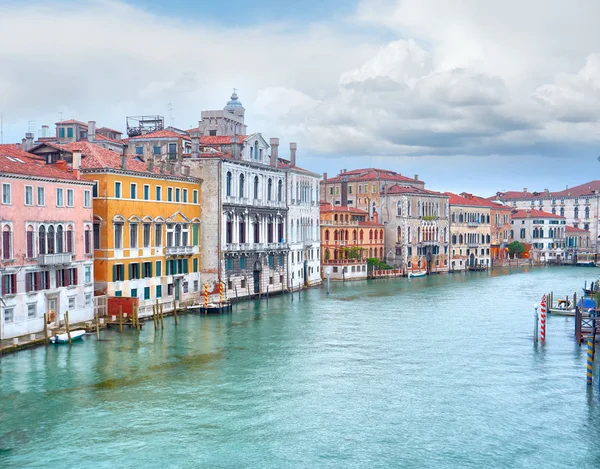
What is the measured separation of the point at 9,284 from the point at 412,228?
46105 millimetres

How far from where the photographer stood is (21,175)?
27.5 m

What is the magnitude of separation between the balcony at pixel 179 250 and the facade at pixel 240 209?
1879 mm

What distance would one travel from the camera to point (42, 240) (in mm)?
28703

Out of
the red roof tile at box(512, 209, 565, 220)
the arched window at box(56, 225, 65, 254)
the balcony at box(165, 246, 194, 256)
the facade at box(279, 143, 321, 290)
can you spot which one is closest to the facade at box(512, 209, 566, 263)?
the red roof tile at box(512, 209, 565, 220)

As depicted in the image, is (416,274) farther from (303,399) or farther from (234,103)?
(303,399)

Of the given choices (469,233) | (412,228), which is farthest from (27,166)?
(469,233)

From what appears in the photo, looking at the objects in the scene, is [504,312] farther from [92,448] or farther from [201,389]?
[92,448]

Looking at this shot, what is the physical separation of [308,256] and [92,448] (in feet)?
123

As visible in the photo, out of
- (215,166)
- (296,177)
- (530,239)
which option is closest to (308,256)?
(296,177)

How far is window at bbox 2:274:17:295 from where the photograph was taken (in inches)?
1046

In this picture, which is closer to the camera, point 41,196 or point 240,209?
point 41,196

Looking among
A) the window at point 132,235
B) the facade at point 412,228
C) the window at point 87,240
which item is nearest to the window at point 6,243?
the window at point 87,240

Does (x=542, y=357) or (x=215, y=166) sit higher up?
(x=215, y=166)

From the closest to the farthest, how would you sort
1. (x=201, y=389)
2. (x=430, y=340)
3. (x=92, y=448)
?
(x=92, y=448)
(x=201, y=389)
(x=430, y=340)
